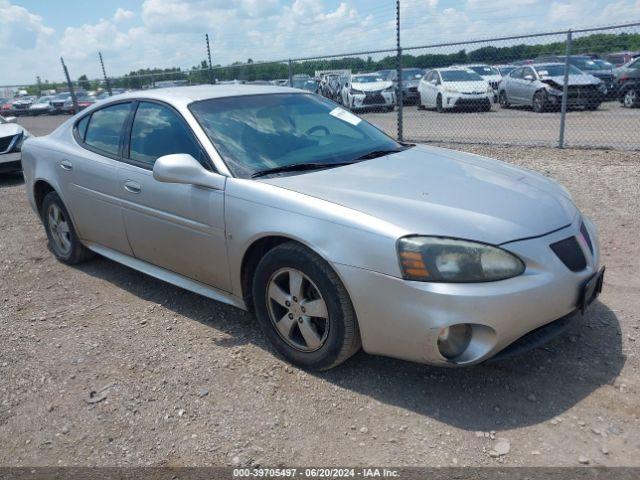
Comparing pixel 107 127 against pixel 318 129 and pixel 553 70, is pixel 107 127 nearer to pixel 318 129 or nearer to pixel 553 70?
pixel 318 129

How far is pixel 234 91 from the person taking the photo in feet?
13.5

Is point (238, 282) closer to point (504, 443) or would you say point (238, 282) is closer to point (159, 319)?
point (159, 319)

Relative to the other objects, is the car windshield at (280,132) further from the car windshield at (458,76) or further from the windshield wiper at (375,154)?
the car windshield at (458,76)

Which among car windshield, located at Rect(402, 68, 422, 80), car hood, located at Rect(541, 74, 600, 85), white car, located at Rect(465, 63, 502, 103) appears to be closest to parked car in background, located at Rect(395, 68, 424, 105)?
car windshield, located at Rect(402, 68, 422, 80)

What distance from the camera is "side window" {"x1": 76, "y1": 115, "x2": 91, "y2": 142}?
4.71 m

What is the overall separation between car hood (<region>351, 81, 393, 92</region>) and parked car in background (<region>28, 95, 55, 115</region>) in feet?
75.8

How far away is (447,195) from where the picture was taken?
295 centimetres

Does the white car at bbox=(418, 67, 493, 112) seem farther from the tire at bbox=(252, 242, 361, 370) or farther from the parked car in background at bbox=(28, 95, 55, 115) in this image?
the parked car in background at bbox=(28, 95, 55, 115)

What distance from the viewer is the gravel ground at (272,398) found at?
252 centimetres

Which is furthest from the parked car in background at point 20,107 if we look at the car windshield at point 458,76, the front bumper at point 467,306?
the front bumper at point 467,306

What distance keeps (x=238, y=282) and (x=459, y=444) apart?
1.57 metres

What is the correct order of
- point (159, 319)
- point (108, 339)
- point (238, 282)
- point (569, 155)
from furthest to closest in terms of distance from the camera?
point (569, 155)
point (159, 319)
point (108, 339)
point (238, 282)

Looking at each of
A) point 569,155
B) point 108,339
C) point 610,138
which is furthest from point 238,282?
point 610,138

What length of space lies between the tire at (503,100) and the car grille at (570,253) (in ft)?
48.9
